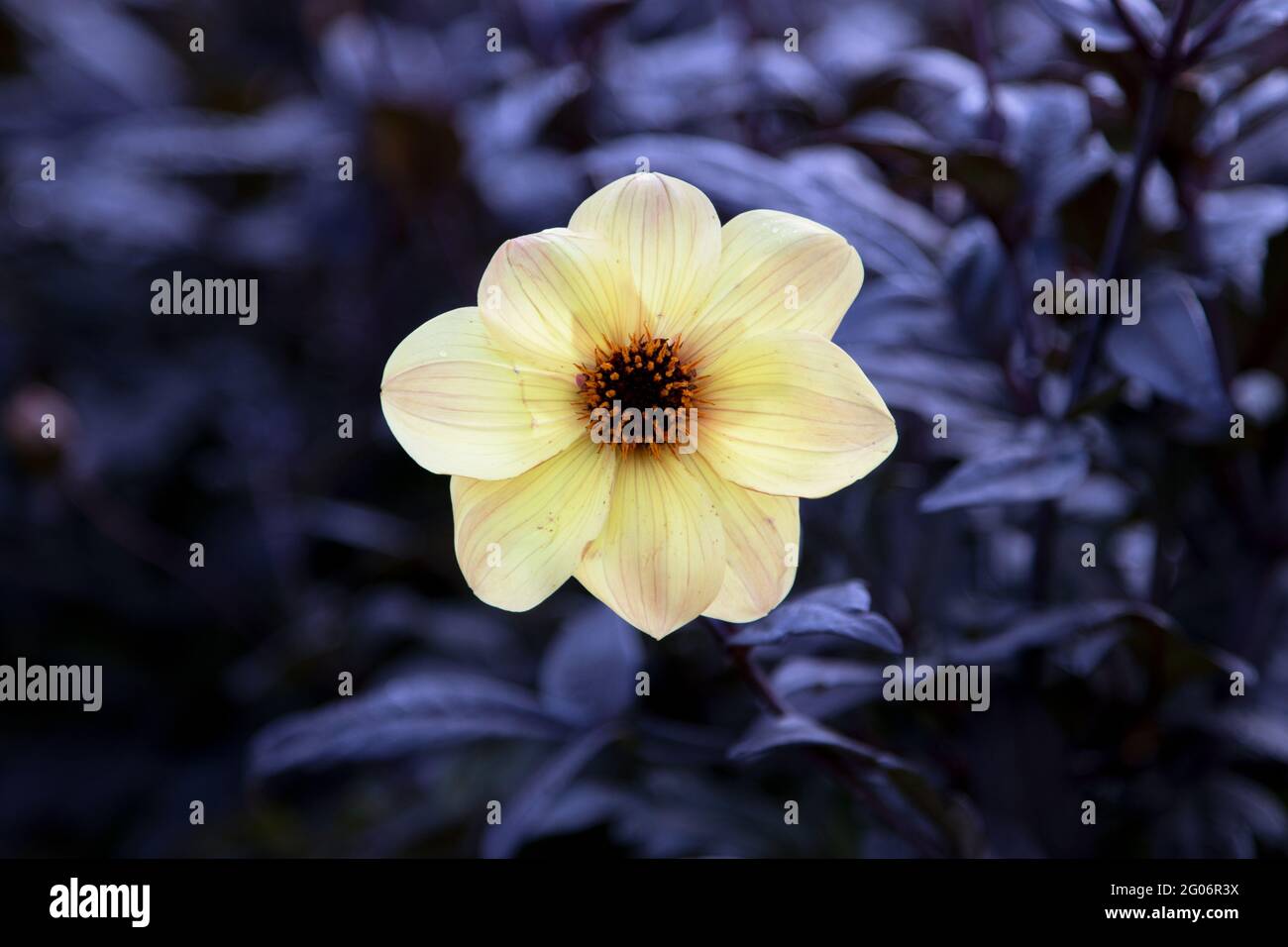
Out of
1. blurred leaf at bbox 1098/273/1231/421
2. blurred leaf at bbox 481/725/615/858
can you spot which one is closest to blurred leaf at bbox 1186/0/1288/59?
blurred leaf at bbox 1098/273/1231/421

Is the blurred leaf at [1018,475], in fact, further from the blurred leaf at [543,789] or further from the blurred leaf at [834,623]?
the blurred leaf at [543,789]

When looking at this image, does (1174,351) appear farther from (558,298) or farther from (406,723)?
(406,723)

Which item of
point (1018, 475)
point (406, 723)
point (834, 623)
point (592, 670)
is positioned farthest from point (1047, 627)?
point (406, 723)

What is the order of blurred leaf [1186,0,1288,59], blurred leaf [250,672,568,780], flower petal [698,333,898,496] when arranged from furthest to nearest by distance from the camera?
1. blurred leaf [250,672,568,780]
2. blurred leaf [1186,0,1288,59]
3. flower petal [698,333,898,496]

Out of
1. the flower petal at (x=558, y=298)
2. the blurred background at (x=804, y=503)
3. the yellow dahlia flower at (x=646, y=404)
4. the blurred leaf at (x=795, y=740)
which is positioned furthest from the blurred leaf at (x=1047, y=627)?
the flower petal at (x=558, y=298)

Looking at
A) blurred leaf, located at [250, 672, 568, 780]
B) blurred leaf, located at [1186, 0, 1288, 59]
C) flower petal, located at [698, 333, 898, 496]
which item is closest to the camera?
flower petal, located at [698, 333, 898, 496]

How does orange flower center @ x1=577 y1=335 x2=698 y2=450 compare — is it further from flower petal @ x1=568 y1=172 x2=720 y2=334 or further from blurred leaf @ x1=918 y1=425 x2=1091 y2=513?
blurred leaf @ x1=918 y1=425 x2=1091 y2=513
